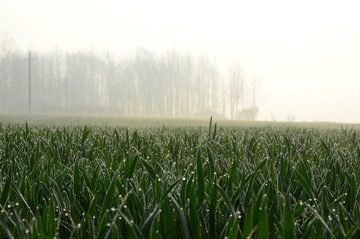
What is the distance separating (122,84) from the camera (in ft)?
205

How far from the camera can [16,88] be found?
6506 cm

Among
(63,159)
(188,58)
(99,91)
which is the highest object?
(188,58)

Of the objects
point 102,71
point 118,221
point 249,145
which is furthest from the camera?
point 102,71

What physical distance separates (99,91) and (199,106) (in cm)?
2143

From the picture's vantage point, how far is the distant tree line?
59719mm

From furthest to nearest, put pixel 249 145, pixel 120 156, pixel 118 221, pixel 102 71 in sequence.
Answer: pixel 102 71, pixel 249 145, pixel 120 156, pixel 118 221

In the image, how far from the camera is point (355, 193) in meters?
1.13

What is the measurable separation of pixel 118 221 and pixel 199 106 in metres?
59.6

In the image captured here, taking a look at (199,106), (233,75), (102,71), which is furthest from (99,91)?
(233,75)

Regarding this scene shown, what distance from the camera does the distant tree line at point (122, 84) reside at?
196 feet

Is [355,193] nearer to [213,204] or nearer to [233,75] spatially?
[213,204]

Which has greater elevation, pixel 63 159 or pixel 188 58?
pixel 188 58

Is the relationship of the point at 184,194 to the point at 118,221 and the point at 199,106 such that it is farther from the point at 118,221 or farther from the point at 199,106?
the point at 199,106

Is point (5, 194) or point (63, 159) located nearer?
point (5, 194)
